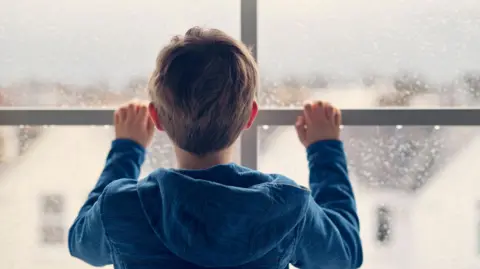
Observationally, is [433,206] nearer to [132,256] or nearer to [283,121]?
[283,121]

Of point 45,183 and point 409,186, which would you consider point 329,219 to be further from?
point 45,183

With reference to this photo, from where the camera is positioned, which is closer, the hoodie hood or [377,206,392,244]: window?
the hoodie hood

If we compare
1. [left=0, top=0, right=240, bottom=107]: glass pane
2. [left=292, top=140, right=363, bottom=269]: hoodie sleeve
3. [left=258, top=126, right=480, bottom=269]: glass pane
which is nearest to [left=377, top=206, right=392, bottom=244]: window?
[left=258, top=126, right=480, bottom=269]: glass pane

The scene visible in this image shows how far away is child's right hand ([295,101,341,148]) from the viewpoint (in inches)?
39.2

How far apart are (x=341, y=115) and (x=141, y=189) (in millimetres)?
437

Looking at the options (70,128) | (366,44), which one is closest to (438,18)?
(366,44)

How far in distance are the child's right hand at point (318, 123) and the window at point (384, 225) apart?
0.22 metres

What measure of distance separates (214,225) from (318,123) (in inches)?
13.8

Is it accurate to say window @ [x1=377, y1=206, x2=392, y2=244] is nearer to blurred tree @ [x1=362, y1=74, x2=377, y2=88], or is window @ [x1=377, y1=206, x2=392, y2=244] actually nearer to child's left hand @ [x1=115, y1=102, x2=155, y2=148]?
blurred tree @ [x1=362, y1=74, x2=377, y2=88]

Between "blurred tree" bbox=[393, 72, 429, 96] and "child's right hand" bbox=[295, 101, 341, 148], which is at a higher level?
"blurred tree" bbox=[393, 72, 429, 96]

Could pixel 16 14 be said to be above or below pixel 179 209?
above

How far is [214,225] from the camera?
2.44ft

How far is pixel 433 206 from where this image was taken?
110cm

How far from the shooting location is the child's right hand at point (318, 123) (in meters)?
1.00
